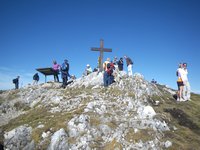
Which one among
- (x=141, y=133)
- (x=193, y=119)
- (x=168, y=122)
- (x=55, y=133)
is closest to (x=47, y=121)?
(x=55, y=133)

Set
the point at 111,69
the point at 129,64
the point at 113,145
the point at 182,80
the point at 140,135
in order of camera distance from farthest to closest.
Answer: the point at 129,64
the point at 111,69
the point at 182,80
the point at 140,135
the point at 113,145

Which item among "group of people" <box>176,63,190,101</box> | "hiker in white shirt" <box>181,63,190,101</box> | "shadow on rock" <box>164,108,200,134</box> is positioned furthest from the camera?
"hiker in white shirt" <box>181,63,190,101</box>

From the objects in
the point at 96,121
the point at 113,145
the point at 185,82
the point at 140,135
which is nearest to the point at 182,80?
the point at 185,82

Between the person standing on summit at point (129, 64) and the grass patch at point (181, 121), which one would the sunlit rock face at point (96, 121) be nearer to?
the grass patch at point (181, 121)

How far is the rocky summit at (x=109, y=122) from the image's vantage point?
1386 cm

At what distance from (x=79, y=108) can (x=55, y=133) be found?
14.1ft

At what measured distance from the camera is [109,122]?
628 inches

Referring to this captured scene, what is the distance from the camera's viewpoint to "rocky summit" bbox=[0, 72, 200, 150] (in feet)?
45.5

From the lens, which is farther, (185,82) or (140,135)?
(185,82)

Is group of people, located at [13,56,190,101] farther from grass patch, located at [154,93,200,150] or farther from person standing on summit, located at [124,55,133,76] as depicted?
grass patch, located at [154,93,200,150]

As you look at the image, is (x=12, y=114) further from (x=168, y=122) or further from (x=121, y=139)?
(x=168, y=122)

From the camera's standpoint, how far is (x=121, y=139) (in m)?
13.9

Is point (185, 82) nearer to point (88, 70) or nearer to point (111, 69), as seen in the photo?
point (111, 69)

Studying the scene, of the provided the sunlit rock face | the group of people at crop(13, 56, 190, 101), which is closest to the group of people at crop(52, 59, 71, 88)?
the group of people at crop(13, 56, 190, 101)
